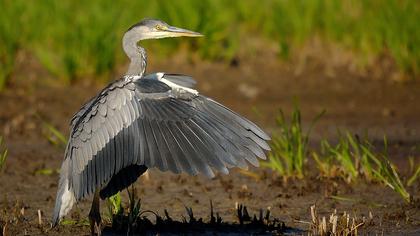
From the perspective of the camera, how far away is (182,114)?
5.86 metres

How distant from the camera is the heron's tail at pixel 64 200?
6.14 meters


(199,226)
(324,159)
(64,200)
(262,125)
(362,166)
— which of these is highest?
(262,125)

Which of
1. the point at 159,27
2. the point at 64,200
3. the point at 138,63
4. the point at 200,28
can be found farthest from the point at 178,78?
the point at 200,28

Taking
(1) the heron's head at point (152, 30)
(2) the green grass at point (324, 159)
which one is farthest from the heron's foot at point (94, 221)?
(2) the green grass at point (324, 159)

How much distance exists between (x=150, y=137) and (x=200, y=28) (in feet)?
23.3

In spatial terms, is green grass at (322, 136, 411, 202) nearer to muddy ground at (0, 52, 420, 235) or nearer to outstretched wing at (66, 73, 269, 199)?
muddy ground at (0, 52, 420, 235)

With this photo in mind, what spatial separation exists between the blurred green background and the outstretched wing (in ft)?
18.7

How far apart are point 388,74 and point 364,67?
1.14ft

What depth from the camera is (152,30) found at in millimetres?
7168

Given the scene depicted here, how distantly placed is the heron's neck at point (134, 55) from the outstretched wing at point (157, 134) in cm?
76

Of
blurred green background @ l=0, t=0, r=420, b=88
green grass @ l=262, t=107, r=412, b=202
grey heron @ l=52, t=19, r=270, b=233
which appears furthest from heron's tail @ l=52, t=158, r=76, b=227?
blurred green background @ l=0, t=0, r=420, b=88

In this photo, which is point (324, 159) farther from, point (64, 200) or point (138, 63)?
point (64, 200)

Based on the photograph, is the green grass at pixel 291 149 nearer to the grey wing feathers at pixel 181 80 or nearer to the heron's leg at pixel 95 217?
the grey wing feathers at pixel 181 80

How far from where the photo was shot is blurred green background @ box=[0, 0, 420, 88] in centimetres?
1197
